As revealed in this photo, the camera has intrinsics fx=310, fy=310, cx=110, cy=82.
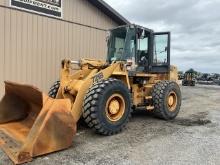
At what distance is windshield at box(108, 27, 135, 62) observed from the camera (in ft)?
25.9

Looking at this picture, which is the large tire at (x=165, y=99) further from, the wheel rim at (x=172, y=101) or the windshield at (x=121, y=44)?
the windshield at (x=121, y=44)

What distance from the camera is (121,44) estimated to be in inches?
325

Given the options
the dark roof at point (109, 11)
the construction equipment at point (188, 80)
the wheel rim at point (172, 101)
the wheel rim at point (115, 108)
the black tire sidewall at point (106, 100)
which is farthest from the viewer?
the construction equipment at point (188, 80)

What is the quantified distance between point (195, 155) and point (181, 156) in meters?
0.25

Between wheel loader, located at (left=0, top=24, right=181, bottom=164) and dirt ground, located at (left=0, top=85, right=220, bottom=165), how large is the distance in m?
0.27

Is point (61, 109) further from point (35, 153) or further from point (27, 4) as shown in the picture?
point (27, 4)

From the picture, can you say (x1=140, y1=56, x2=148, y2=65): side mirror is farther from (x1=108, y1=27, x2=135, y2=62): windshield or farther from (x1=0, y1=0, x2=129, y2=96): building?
(x1=0, y1=0, x2=129, y2=96): building

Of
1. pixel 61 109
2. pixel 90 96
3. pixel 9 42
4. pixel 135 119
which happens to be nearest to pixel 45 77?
pixel 9 42

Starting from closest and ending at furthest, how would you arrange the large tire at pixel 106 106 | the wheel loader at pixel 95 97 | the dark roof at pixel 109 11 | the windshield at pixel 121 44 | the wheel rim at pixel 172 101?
the wheel loader at pixel 95 97, the large tire at pixel 106 106, the windshield at pixel 121 44, the wheel rim at pixel 172 101, the dark roof at pixel 109 11

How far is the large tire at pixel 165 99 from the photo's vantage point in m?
8.11

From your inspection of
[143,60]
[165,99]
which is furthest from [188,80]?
[165,99]

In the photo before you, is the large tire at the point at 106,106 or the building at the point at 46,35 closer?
the large tire at the point at 106,106

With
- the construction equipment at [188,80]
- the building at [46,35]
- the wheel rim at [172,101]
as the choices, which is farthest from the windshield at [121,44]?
the construction equipment at [188,80]

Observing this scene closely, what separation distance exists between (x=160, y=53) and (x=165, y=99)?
4.93 feet
